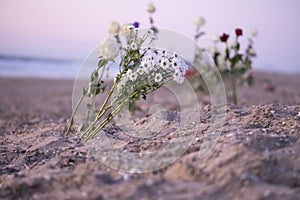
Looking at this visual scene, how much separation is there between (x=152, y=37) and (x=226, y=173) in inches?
58.0

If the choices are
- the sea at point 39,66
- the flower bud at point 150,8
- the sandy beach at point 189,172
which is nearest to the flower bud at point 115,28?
the sandy beach at point 189,172

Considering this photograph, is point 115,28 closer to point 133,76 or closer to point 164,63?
point 133,76

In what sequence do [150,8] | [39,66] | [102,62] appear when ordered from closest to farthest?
[102,62]
[150,8]
[39,66]

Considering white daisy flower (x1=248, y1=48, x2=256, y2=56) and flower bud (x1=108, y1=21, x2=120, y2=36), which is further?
white daisy flower (x1=248, y1=48, x2=256, y2=56)

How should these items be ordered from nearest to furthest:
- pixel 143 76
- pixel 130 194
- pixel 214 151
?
1. pixel 130 194
2. pixel 214 151
3. pixel 143 76

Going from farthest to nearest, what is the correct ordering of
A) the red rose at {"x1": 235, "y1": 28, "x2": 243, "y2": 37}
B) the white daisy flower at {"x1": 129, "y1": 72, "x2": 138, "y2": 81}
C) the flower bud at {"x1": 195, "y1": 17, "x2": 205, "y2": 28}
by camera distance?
the flower bud at {"x1": 195, "y1": 17, "x2": 205, "y2": 28} → the red rose at {"x1": 235, "y1": 28, "x2": 243, "y2": 37} → the white daisy flower at {"x1": 129, "y1": 72, "x2": 138, "y2": 81}

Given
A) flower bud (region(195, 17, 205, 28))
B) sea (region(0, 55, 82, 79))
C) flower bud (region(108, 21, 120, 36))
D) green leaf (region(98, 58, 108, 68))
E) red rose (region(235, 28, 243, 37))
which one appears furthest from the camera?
sea (region(0, 55, 82, 79))

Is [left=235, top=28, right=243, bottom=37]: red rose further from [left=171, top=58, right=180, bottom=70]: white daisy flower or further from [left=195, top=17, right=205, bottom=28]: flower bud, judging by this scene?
[left=171, top=58, right=180, bottom=70]: white daisy flower

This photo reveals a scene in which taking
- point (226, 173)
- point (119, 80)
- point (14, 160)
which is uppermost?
point (119, 80)

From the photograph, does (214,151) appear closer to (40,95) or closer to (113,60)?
(113,60)

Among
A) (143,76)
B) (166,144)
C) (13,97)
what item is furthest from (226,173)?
(13,97)

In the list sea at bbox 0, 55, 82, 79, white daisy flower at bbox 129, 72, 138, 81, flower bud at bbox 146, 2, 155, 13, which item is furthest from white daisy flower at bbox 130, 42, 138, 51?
sea at bbox 0, 55, 82, 79

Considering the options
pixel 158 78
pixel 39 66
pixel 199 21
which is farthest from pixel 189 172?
pixel 39 66

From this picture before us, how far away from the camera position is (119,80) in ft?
13.1
